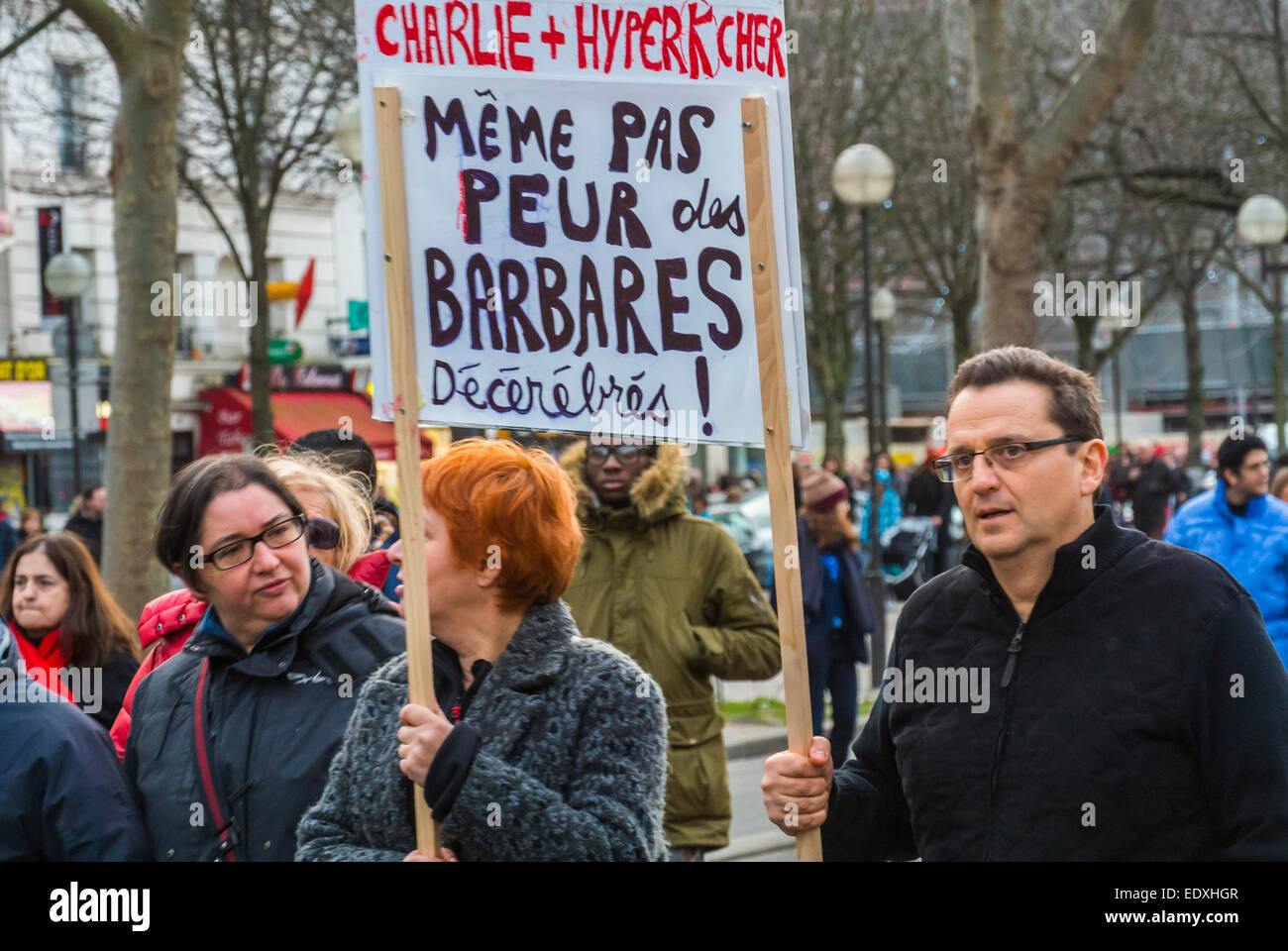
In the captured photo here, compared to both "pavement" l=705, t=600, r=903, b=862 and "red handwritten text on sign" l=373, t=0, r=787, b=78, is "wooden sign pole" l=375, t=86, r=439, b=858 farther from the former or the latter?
"pavement" l=705, t=600, r=903, b=862

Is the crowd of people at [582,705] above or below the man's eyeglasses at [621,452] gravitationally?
below

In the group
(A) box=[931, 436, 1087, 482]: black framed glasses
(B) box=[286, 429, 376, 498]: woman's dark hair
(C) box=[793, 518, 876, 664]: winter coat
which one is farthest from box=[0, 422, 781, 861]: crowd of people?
(C) box=[793, 518, 876, 664]: winter coat

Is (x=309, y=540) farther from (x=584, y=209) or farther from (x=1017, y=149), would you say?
(x=1017, y=149)

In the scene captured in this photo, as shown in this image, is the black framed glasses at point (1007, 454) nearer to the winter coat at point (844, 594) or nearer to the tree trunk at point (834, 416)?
the winter coat at point (844, 594)

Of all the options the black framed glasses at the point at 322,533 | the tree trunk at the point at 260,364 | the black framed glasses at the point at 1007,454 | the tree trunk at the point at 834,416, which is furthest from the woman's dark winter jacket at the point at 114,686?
the tree trunk at the point at 834,416

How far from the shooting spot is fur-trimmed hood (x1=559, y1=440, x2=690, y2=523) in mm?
5754

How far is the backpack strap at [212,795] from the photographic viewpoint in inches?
128

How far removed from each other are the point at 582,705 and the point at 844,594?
21.5ft

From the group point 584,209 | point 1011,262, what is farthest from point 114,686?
point 1011,262

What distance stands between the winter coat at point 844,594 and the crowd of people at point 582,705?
5.73m

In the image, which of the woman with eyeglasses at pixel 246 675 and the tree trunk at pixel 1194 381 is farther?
the tree trunk at pixel 1194 381
